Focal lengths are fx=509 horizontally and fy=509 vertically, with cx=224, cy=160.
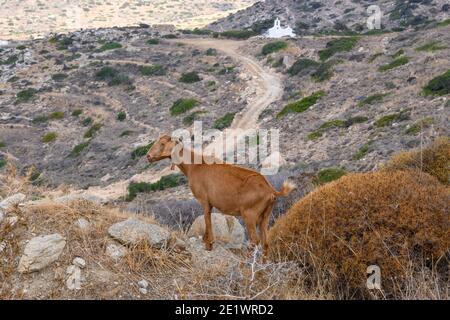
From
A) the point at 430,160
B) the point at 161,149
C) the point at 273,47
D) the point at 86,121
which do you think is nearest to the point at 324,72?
the point at 273,47

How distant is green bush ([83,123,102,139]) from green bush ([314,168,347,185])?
842 inches

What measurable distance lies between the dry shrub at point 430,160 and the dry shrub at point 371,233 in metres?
3.24

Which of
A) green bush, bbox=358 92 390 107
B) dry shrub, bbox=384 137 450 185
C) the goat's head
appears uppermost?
the goat's head

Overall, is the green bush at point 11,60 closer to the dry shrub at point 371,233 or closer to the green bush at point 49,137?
the green bush at point 49,137

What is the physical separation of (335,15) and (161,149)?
67.2 meters

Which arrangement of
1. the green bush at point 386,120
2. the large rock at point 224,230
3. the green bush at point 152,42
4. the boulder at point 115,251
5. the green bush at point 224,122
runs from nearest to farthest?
1. the boulder at point 115,251
2. the large rock at point 224,230
3. the green bush at point 386,120
4. the green bush at point 224,122
5. the green bush at point 152,42

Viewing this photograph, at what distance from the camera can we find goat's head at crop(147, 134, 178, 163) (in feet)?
20.9

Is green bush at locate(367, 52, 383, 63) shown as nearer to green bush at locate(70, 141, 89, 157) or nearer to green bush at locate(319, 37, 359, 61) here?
green bush at locate(319, 37, 359, 61)

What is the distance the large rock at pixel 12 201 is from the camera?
6111 mm

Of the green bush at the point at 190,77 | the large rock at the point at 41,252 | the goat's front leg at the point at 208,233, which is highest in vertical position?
the large rock at the point at 41,252

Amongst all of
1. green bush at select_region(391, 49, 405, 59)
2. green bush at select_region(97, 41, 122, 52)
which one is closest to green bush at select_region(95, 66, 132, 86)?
green bush at select_region(97, 41, 122, 52)

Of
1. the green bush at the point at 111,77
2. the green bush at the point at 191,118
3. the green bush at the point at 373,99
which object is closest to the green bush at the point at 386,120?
the green bush at the point at 373,99
